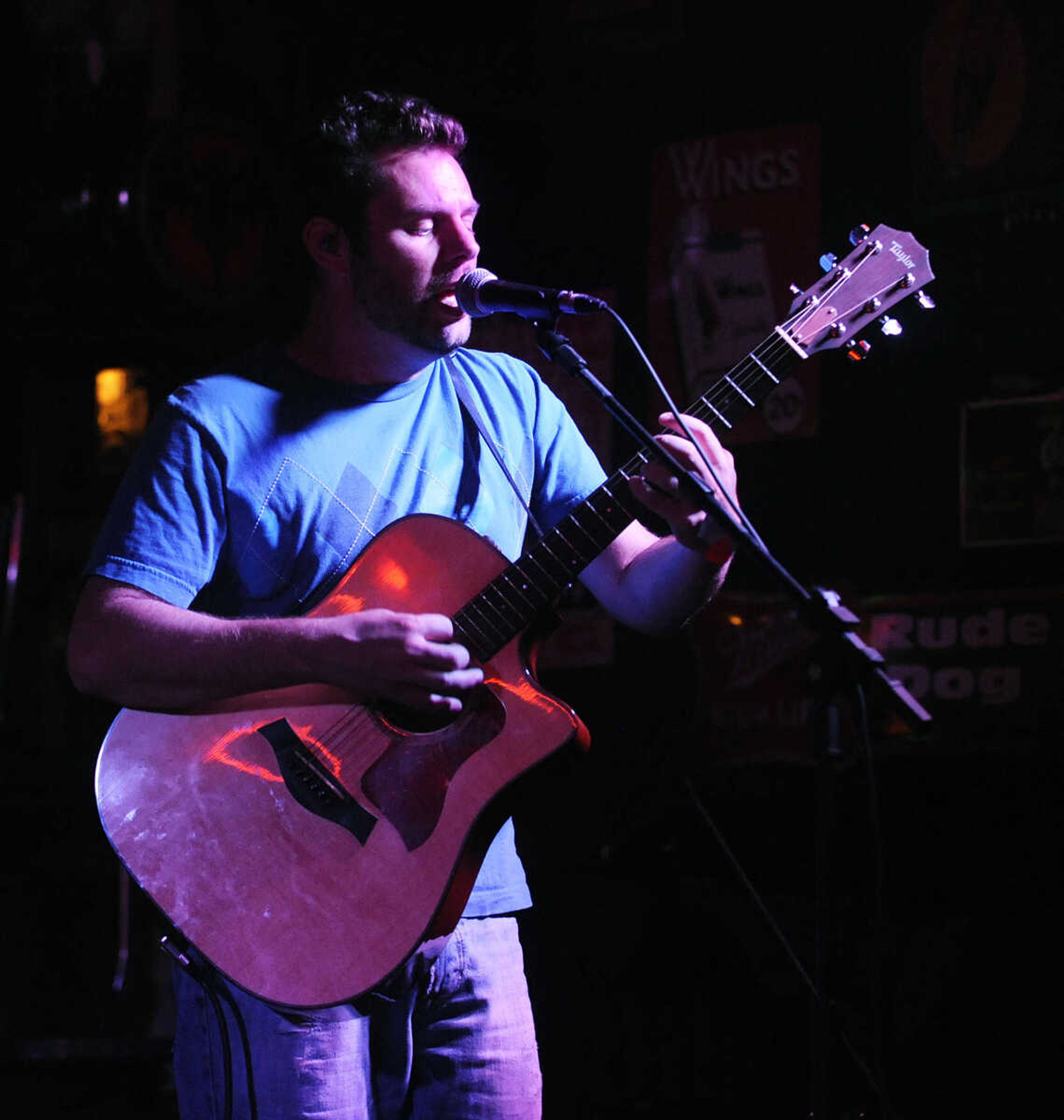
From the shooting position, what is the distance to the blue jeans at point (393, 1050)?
5.92ft

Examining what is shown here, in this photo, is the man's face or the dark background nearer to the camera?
the man's face

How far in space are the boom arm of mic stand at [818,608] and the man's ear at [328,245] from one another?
721mm

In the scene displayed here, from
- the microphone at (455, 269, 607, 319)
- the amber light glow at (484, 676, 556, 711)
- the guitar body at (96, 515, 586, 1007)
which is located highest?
the microphone at (455, 269, 607, 319)

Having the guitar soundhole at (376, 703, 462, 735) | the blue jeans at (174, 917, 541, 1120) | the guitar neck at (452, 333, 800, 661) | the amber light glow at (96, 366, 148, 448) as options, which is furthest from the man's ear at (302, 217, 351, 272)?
the amber light glow at (96, 366, 148, 448)

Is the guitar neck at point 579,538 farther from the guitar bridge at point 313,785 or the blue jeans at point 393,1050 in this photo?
the blue jeans at point 393,1050

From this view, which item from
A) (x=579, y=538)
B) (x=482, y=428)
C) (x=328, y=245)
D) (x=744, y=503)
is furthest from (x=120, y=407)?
(x=579, y=538)

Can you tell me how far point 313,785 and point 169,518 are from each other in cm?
47

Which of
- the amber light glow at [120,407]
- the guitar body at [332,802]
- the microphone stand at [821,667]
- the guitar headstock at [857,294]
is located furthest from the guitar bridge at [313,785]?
the amber light glow at [120,407]

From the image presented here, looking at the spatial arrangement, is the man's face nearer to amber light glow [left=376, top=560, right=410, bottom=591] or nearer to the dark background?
amber light glow [left=376, top=560, right=410, bottom=591]

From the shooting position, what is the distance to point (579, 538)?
6.64 ft


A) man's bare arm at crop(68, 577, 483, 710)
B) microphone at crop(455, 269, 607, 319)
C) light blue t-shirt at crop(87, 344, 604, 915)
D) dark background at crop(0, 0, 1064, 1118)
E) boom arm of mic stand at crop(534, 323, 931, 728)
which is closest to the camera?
boom arm of mic stand at crop(534, 323, 931, 728)

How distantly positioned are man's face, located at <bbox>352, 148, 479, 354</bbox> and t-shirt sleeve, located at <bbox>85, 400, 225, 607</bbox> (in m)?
0.39

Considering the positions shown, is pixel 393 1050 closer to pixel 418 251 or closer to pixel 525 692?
pixel 525 692

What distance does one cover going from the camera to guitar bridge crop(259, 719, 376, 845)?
6.27 feet
